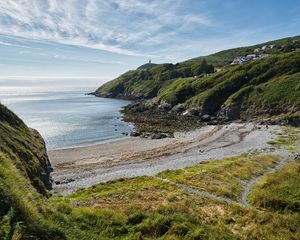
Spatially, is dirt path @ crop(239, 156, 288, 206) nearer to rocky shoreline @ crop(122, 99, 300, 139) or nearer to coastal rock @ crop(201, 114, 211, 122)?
rocky shoreline @ crop(122, 99, 300, 139)

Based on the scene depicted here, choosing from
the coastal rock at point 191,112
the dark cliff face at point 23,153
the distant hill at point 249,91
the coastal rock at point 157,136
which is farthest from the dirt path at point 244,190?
the coastal rock at point 191,112

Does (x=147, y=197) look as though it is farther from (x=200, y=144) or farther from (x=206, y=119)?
(x=206, y=119)

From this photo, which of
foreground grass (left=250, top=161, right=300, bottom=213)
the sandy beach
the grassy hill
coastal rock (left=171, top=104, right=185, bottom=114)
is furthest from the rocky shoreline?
foreground grass (left=250, top=161, right=300, bottom=213)

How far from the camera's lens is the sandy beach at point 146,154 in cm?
4906

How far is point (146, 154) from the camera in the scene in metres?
64.6

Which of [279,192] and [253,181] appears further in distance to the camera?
[253,181]

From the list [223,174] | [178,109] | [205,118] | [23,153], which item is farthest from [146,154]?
[178,109]

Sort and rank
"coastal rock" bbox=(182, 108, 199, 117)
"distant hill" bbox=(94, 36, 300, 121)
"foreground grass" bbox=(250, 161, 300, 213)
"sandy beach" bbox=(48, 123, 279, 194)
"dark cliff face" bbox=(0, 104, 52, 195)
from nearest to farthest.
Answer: "foreground grass" bbox=(250, 161, 300, 213) → "dark cliff face" bbox=(0, 104, 52, 195) → "sandy beach" bbox=(48, 123, 279, 194) → "distant hill" bbox=(94, 36, 300, 121) → "coastal rock" bbox=(182, 108, 199, 117)

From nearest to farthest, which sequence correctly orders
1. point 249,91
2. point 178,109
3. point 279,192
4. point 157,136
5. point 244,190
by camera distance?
point 279,192 < point 244,190 < point 157,136 < point 249,91 < point 178,109

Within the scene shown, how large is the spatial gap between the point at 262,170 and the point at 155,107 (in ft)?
323

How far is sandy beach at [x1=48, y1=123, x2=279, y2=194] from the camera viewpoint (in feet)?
161

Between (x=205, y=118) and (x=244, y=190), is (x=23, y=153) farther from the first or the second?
(x=205, y=118)

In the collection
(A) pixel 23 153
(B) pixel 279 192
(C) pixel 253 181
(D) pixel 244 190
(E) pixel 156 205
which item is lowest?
(C) pixel 253 181

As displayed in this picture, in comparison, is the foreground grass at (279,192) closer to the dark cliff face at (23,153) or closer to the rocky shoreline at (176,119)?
the dark cliff face at (23,153)
